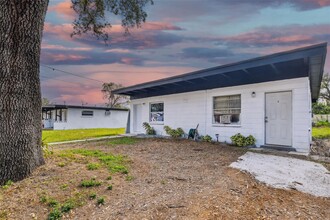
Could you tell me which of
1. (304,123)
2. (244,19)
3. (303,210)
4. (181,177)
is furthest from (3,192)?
(244,19)

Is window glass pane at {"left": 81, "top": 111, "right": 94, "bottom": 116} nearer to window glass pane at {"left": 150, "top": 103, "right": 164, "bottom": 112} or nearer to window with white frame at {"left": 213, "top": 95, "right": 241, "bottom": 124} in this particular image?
window glass pane at {"left": 150, "top": 103, "right": 164, "bottom": 112}

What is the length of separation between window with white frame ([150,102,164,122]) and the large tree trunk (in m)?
8.86

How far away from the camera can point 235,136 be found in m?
8.41

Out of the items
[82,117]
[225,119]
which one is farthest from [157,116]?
[82,117]

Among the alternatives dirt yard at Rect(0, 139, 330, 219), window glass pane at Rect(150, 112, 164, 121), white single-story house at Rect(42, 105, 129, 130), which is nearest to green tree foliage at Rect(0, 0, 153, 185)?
dirt yard at Rect(0, 139, 330, 219)

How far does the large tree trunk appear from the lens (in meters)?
3.23

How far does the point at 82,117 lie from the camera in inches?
863

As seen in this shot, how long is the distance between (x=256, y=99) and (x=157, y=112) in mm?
6025

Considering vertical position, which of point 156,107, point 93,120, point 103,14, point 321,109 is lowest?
point 93,120

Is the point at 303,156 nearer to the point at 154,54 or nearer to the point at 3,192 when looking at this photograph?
the point at 3,192

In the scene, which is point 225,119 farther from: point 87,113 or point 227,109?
point 87,113

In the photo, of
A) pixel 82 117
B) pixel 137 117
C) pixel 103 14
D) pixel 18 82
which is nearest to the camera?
pixel 18 82

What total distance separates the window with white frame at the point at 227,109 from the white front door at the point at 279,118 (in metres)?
1.23

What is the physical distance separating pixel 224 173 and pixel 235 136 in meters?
4.46
